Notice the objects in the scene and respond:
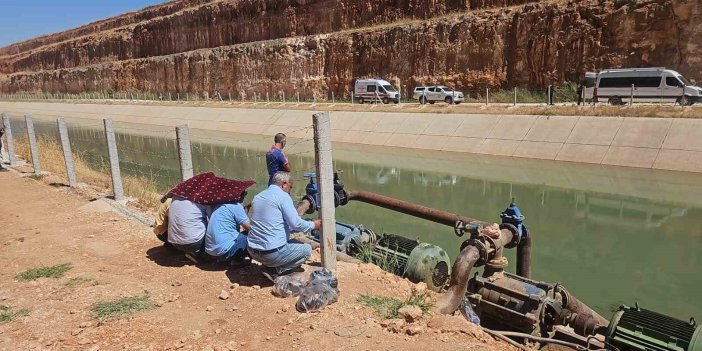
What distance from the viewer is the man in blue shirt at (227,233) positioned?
6195mm

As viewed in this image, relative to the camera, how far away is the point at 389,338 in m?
4.70

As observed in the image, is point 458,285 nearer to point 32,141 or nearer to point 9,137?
point 32,141

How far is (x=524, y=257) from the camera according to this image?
24.0ft

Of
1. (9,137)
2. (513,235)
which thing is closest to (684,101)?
(513,235)

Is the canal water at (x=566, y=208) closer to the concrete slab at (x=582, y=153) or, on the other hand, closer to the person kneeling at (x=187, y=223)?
the concrete slab at (x=582, y=153)

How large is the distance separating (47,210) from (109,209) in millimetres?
1339

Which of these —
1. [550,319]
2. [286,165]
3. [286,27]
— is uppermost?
[286,27]

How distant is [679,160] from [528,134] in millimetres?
6018

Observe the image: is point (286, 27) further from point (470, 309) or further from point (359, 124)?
point (470, 309)

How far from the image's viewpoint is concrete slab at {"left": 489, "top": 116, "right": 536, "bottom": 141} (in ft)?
72.9

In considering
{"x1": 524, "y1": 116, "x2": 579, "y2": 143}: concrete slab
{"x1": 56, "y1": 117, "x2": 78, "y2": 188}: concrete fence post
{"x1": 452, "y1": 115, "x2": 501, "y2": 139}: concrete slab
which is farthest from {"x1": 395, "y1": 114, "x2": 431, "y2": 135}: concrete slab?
{"x1": 56, "y1": 117, "x2": 78, "y2": 188}: concrete fence post

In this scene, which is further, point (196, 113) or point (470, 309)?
point (196, 113)

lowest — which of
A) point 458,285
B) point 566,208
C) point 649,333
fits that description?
point 566,208

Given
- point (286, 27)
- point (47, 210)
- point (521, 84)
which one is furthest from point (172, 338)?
point (286, 27)
